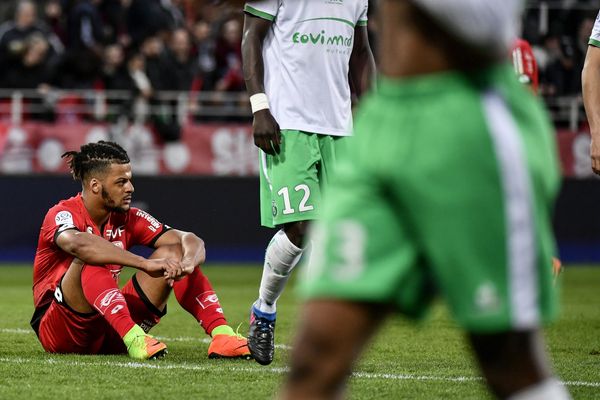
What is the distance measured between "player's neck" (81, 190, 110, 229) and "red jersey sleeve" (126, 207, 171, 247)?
0.19 m

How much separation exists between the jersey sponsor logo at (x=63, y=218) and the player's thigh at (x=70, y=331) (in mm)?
451

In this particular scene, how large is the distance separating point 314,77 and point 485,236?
3740 millimetres

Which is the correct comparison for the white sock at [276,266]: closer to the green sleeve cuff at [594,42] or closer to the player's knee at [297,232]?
the player's knee at [297,232]

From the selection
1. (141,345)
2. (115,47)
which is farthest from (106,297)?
(115,47)

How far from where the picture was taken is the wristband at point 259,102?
6.23 m

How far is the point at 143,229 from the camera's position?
7.08m

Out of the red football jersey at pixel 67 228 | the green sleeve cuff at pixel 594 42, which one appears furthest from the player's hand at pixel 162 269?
the green sleeve cuff at pixel 594 42

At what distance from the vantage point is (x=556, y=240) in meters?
17.0

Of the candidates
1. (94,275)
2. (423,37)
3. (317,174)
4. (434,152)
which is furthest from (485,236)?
(94,275)

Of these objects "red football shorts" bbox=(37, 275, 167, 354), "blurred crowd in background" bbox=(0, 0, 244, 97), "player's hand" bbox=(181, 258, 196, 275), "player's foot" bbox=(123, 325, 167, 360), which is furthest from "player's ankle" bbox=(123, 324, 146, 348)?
"blurred crowd in background" bbox=(0, 0, 244, 97)

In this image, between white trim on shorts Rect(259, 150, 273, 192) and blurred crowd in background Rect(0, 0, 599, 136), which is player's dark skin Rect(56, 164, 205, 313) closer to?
white trim on shorts Rect(259, 150, 273, 192)

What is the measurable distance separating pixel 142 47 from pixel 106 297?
11.4m

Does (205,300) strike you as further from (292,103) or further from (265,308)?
(292,103)

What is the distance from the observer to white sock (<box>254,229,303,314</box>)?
6.30m
